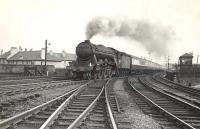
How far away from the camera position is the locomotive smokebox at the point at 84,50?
74.5 ft

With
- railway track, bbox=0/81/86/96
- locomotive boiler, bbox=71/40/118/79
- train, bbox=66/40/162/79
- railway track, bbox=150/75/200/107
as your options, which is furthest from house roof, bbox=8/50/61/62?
railway track, bbox=0/81/86/96

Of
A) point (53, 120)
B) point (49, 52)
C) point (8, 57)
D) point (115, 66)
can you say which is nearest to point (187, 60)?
point (115, 66)

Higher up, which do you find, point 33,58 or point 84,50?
point 33,58

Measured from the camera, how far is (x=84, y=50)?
22.9m

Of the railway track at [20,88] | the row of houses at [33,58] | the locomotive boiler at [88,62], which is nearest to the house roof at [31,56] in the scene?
the row of houses at [33,58]

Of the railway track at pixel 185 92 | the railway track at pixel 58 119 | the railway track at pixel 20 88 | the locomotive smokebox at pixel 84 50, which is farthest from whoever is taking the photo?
the locomotive smokebox at pixel 84 50

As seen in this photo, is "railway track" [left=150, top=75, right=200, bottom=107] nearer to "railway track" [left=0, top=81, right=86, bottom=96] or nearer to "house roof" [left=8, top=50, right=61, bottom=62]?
"railway track" [left=0, top=81, right=86, bottom=96]

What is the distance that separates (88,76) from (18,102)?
13.8m

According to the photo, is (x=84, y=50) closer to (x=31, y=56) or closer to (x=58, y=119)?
(x=58, y=119)

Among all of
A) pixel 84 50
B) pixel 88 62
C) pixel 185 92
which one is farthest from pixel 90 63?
pixel 185 92

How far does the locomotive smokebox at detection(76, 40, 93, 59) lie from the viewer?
22.7 m

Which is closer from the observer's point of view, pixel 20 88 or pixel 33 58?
pixel 20 88

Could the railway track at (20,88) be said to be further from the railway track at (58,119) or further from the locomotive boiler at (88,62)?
the locomotive boiler at (88,62)

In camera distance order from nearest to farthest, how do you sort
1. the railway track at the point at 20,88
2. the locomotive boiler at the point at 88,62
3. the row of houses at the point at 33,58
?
the railway track at the point at 20,88 < the locomotive boiler at the point at 88,62 < the row of houses at the point at 33,58
